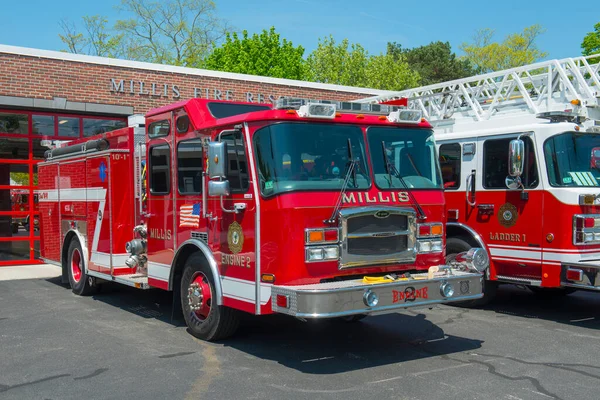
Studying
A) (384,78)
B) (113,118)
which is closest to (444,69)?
(384,78)

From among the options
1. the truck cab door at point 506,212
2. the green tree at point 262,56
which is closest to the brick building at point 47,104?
the truck cab door at point 506,212

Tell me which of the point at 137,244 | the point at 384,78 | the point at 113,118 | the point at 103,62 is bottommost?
the point at 137,244

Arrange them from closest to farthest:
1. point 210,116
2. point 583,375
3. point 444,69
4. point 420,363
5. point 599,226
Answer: point 583,375
point 420,363
point 210,116
point 599,226
point 444,69

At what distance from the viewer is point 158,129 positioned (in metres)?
7.89

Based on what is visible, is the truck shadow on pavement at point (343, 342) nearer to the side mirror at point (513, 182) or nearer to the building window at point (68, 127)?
the side mirror at point (513, 182)

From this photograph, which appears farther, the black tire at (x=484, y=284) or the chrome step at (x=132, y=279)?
the black tire at (x=484, y=284)

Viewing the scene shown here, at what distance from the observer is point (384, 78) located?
38.4 meters

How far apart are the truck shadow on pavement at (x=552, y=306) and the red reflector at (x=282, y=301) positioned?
4.35 meters

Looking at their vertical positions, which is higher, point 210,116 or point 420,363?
point 210,116

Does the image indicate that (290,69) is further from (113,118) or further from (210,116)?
(210,116)

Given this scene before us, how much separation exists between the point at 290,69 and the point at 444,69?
54.4ft

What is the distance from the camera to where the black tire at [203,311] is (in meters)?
6.80

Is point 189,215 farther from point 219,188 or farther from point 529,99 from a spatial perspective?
point 529,99

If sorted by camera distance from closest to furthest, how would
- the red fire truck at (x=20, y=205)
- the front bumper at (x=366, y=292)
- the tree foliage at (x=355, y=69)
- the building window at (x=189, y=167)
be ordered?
the front bumper at (x=366, y=292), the building window at (x=189, y=167), the red fire truck at (x=20, y=205), the tree foliage at (x=355, y=69)
